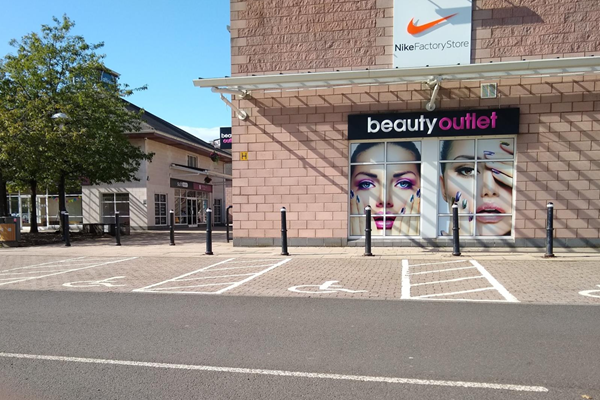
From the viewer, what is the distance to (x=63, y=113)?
587 inches

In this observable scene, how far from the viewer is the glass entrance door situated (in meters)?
28.3

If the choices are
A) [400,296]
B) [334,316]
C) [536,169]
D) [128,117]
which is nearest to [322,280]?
[400,296]

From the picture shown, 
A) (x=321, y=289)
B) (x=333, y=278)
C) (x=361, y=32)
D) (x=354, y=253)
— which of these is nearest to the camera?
(x=321, y=289)

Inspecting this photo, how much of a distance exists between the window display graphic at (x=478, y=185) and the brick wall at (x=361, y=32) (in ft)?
7.64

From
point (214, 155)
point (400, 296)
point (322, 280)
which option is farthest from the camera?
point (214, 155)

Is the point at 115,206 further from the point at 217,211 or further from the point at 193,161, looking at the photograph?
the point at 217,211

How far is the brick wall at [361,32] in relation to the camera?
10477 millimetres

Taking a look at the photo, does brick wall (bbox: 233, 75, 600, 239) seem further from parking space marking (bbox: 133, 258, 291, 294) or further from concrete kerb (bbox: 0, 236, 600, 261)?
parking space marking (bbox: 133, 258, 291, 294)

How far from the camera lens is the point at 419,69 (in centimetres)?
949

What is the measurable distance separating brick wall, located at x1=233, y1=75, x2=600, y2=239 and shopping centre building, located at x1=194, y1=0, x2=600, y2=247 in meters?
0.03

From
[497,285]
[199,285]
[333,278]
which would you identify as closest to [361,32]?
[333,278]

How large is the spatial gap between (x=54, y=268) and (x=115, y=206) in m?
15.1

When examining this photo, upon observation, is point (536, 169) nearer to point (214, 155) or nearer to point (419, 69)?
point (419, 69)

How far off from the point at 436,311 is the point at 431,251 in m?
5.29
